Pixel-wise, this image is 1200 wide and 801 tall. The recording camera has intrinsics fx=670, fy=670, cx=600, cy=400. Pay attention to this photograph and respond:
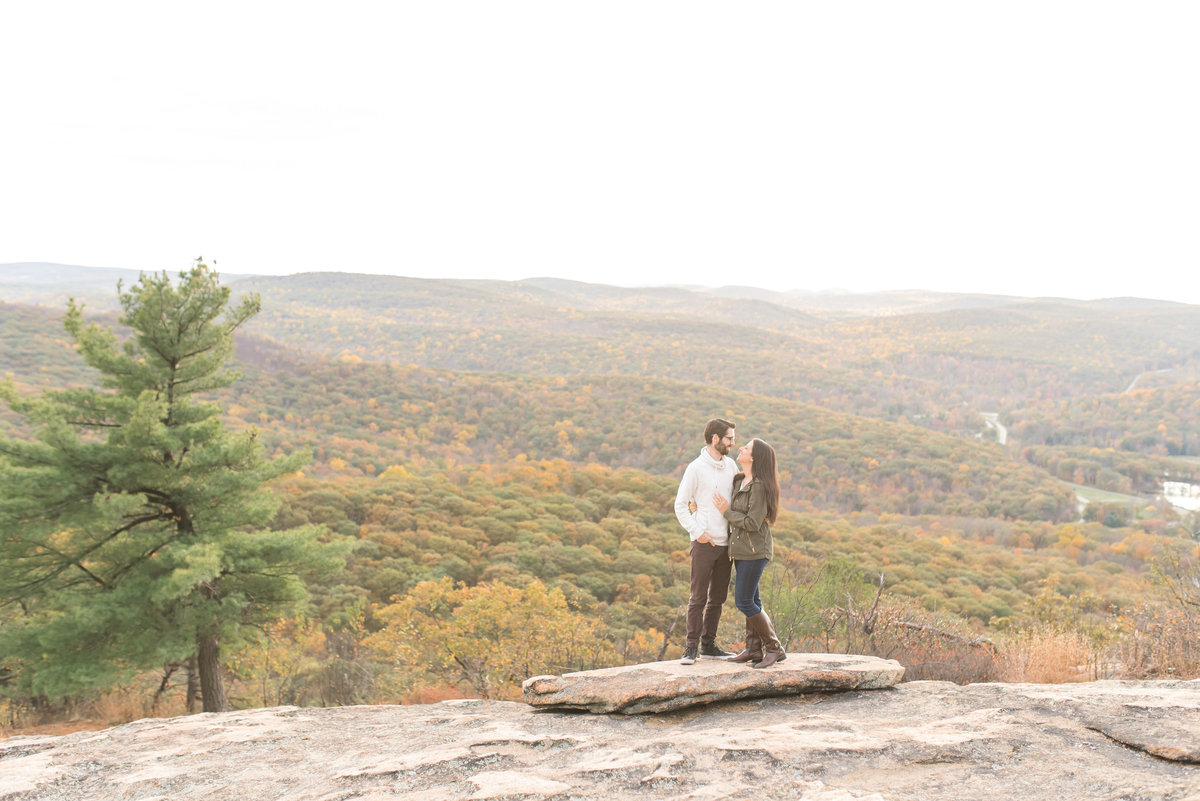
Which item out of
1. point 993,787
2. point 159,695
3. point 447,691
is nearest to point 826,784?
point 993,787

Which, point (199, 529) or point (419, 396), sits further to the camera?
point (419, 396)

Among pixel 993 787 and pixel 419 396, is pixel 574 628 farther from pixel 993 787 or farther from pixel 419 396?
pixel 419 396

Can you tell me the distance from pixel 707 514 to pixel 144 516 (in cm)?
844

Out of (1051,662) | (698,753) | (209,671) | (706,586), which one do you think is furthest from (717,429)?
(209,671)

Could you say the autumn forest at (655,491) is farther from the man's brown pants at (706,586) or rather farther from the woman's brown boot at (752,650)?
the man's brown pants at (706,586)

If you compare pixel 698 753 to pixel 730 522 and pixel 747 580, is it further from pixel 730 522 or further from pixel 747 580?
pixel 730 522

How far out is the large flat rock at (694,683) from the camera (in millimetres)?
5293

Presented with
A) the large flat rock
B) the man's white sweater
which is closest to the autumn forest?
the large flat rock

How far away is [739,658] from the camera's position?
19.0ft

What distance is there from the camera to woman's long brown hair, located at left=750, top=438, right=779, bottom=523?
532 centimetres

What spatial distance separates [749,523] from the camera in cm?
528

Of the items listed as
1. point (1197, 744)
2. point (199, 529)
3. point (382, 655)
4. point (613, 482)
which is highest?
point (1197, 744)

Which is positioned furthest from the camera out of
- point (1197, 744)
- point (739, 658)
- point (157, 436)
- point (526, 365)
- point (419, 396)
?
point (526, 365)

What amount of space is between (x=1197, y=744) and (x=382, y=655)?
1368 cm
